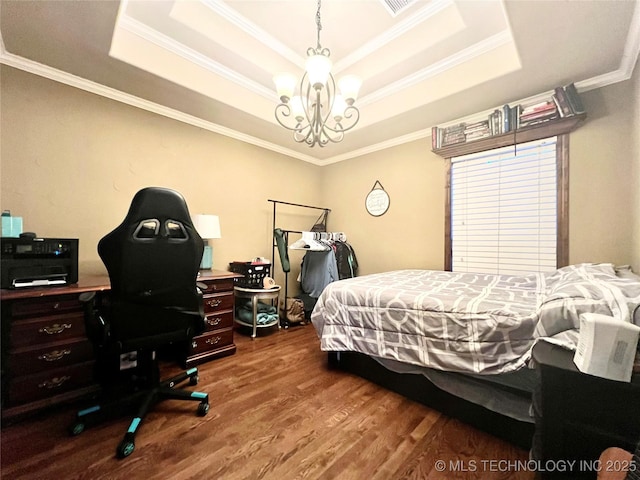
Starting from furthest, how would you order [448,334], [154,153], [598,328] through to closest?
[154,153], [448,334], [598,328]

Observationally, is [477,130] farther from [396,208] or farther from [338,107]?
[338,107]

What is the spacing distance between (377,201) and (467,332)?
8.62 ft

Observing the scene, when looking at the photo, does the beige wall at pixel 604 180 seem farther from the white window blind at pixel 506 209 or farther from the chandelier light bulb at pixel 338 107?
the chandelier light bulb at pixel 338 107

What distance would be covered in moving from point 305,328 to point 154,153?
2.72 meters

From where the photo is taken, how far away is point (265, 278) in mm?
3104

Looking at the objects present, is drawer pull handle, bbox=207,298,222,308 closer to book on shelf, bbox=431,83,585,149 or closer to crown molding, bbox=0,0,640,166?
crown molding, bbox=0,0,640,166

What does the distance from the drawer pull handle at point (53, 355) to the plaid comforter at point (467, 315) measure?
1.74 m

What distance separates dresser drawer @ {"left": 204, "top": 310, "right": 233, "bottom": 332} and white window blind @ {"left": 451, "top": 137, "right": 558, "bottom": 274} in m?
2.67

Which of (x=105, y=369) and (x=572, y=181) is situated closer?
(x=105, y=369)

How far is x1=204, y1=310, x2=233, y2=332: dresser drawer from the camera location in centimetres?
235

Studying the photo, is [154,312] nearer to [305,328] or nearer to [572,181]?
[305,328]

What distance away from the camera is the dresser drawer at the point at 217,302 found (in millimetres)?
2344

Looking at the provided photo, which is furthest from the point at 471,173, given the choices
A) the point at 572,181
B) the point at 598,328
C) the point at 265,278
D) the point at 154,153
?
the point at 154,153

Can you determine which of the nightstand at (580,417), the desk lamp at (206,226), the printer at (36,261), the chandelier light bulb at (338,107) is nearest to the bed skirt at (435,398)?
the nightstand at (580,417)
